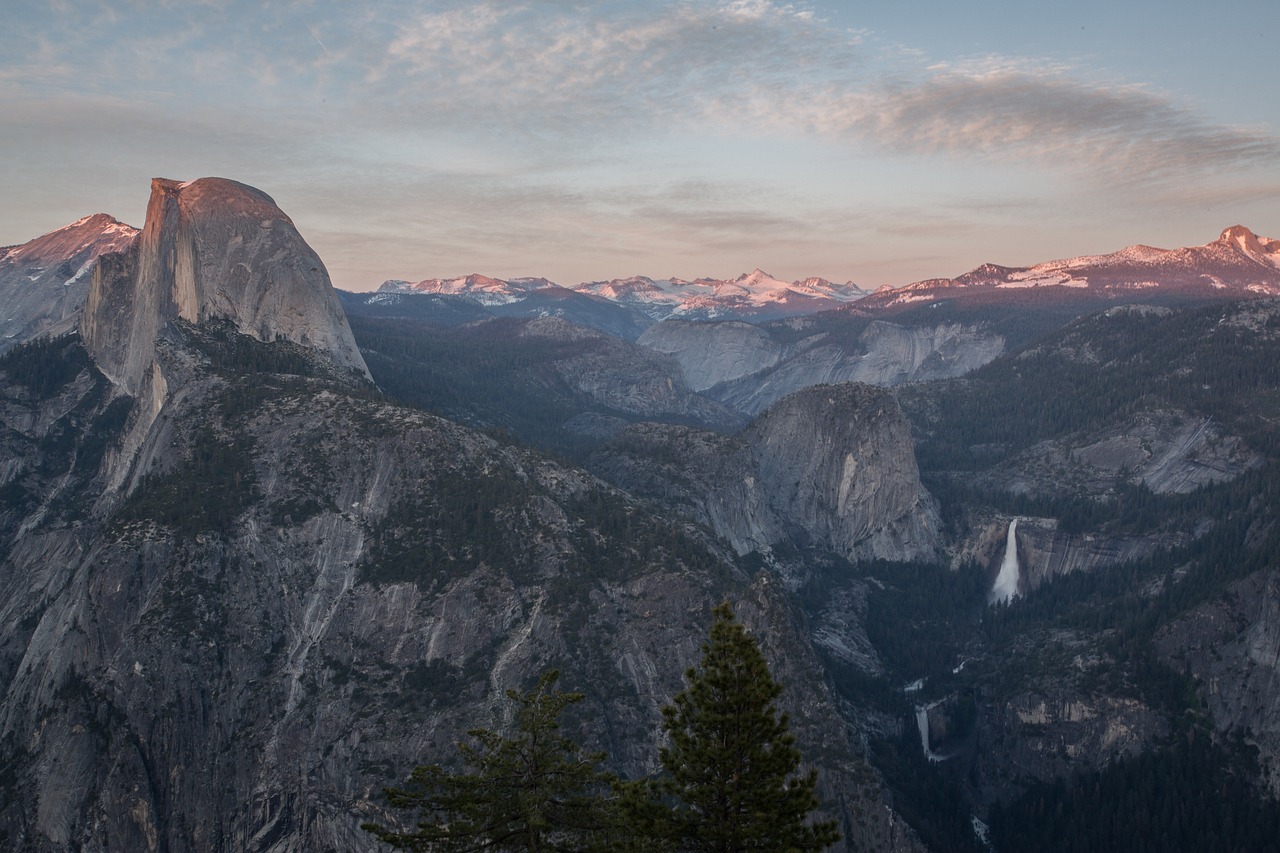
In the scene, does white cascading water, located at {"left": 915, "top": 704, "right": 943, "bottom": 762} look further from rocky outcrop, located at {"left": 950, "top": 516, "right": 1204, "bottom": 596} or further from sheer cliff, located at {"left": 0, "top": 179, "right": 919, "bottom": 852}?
rocky outcrop, located at {"left": 950, "top": 516, "right": 1204, "bottom": 596}

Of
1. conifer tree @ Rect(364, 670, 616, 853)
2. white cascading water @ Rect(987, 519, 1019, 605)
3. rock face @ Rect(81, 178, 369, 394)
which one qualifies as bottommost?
white cascading water @ Rect(987, 519, 1019, 605)

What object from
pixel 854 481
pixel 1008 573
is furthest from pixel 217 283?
pixel 1008 573

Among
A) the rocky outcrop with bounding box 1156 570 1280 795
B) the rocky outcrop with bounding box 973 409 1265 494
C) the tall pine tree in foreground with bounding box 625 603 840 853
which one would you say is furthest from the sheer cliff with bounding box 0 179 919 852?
the rocky outcrop with bounding box 973 409 1265 494

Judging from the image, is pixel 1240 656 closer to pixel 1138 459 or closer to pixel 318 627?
pixel 1138 459

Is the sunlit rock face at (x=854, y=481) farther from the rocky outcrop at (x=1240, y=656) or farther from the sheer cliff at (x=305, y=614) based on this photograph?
the rocky outcrop at (x=1240, y=656)

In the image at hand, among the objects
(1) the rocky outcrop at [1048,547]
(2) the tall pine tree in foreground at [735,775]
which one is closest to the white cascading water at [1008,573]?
(1) the rocky outcrop at [1048,547]
